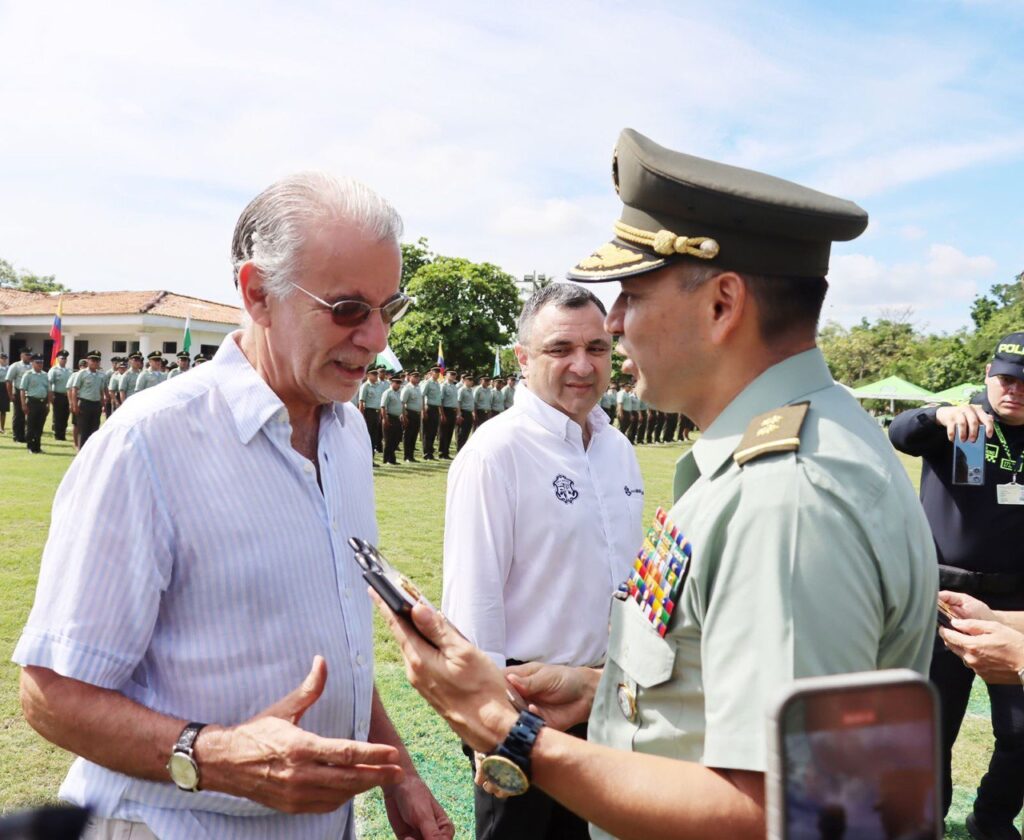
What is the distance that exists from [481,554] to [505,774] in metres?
1.63

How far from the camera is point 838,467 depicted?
1.36 meters

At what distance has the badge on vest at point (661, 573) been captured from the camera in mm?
1455

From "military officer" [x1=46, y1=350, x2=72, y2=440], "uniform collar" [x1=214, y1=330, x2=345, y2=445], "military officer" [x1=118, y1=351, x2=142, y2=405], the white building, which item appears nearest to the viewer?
"uniform collar" [x1=214, y1=330, x2=345, y2=445]

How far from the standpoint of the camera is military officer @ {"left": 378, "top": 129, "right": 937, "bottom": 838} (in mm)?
1255

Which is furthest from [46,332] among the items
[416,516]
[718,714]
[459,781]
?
[718,714]

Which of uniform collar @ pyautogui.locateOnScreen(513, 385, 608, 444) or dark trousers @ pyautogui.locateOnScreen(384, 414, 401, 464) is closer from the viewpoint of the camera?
uniform collar @ pyautogui.locateOnScreen(513, 385, 608, 444)

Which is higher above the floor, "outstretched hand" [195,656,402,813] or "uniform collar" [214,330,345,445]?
"uniform collar" [214,330,345,445]

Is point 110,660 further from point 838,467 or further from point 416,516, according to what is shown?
point 416,516

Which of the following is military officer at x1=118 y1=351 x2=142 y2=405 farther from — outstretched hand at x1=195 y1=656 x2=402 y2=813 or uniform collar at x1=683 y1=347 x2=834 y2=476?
uniform collar at x1=683 y1=347 x2=834 y2=476

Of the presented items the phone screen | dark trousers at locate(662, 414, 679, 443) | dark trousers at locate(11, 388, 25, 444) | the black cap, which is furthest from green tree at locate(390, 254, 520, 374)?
the phone screen

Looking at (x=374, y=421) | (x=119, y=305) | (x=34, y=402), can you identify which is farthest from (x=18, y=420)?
(x=119, y=305)

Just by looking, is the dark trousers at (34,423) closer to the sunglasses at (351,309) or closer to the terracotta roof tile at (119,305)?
the terracotta roof tile at (119,305)

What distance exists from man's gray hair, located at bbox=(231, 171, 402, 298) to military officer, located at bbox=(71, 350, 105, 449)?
19.3 metres

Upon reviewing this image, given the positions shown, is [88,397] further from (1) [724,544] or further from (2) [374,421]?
(1) [724,544]
